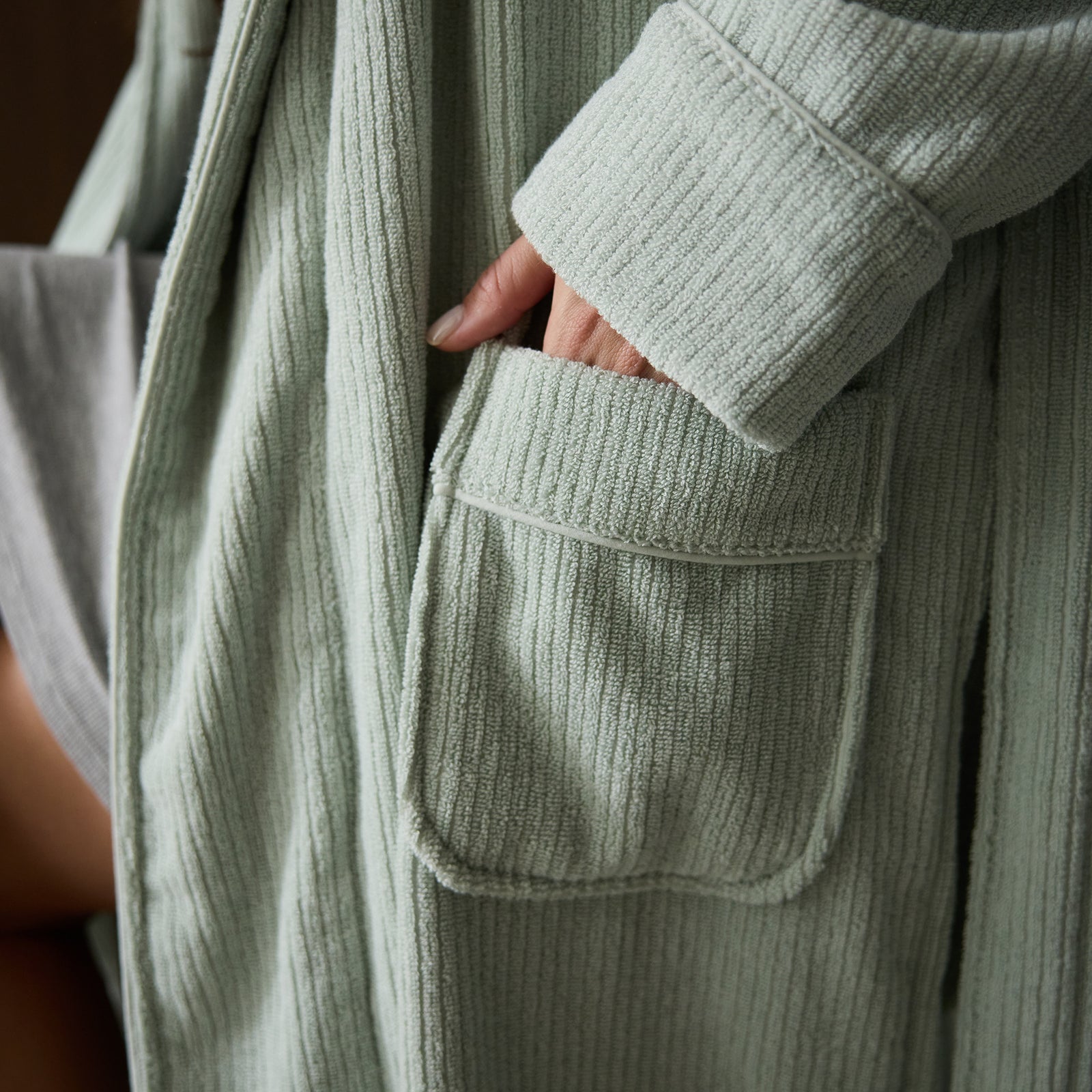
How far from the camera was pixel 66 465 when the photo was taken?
654 mm

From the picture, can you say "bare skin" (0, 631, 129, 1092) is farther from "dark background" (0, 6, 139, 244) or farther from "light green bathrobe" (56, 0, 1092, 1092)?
"dark background" (0, 6, 139, 244)

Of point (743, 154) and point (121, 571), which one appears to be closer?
point (743, 154)

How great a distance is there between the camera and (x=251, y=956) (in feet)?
1.88

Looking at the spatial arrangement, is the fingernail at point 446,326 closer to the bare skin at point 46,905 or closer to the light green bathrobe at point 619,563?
the light green bathrobe at point 619,563

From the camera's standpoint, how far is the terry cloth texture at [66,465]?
2.05 feet

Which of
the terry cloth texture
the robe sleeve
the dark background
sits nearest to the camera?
the robe sleeve

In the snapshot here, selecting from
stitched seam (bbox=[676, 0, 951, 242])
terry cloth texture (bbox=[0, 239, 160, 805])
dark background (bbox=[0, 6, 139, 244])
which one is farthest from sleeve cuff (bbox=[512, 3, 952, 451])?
dark background (bbox=[0, 6, 139, 244])

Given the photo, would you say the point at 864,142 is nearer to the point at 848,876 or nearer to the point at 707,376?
the point at 707,376

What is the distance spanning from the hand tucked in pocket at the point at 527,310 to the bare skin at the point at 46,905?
425 mm

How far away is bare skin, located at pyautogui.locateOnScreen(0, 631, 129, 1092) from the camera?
2.15ft

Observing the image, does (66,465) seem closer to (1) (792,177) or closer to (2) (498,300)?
(2) (498,300)

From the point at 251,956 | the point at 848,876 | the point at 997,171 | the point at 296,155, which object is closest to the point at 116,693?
the point at 251,956

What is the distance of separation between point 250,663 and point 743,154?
38 cm

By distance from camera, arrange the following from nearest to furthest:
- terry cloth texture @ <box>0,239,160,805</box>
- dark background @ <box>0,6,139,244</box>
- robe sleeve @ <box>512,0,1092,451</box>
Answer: robe sleeve @ <box>512,0,1092,451</box>
terry cloth texture @ <box>0,239,160,805</box>
dark background @ <box>0,6,139,244</box>
